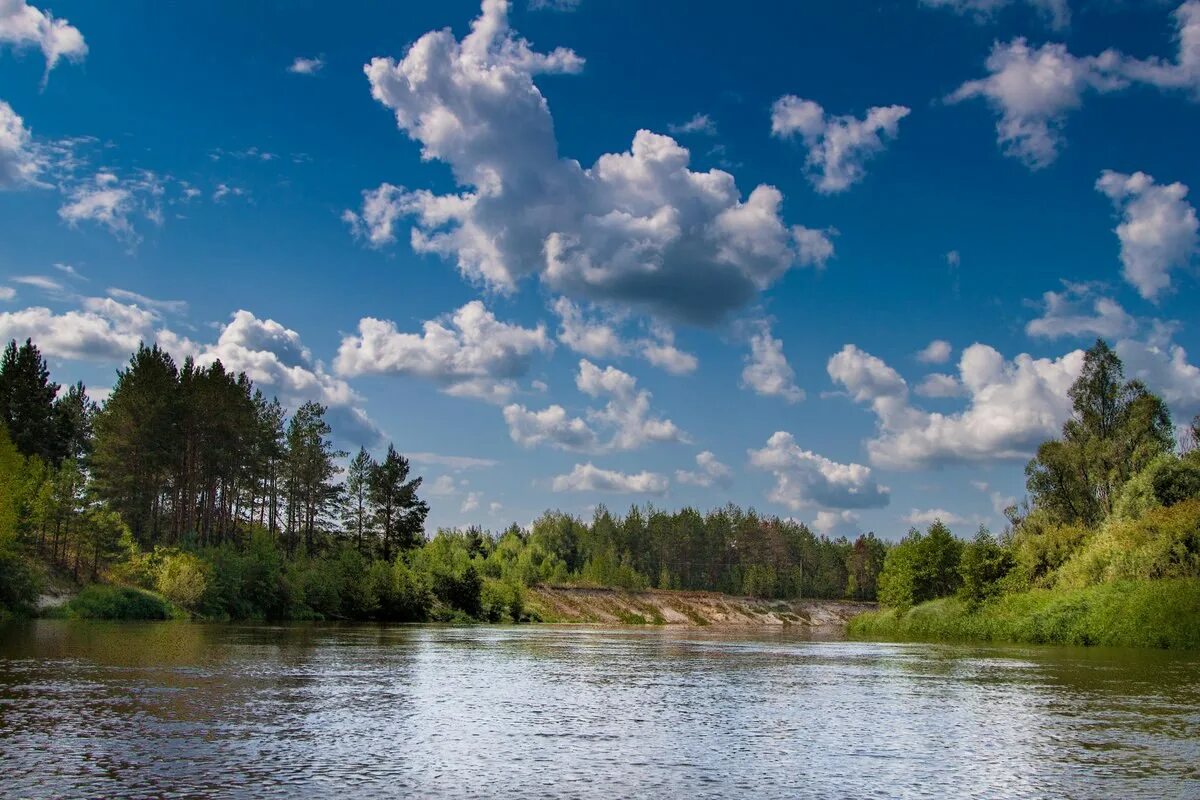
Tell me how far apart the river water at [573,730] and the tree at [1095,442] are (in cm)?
6791

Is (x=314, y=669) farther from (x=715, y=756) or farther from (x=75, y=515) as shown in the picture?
(x=75, y=515)

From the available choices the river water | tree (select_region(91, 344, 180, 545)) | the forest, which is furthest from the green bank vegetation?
tree (select_region(91, 344, 180, 545))

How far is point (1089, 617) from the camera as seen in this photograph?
6675 cm

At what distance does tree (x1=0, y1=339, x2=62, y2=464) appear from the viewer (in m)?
104

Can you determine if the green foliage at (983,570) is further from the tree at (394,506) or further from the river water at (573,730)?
the tree at (394,506)

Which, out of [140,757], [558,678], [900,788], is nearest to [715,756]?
[900,788]

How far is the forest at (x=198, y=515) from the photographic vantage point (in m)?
86.1

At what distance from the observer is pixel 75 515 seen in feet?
291

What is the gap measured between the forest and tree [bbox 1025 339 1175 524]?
8204cm

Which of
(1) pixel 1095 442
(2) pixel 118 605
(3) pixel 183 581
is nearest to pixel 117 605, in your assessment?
(2) pixel 118 605

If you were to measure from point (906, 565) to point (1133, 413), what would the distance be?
29.7 m

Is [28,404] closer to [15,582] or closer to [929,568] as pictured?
[15,582]

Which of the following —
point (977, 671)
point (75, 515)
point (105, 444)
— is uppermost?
point (105, 444)

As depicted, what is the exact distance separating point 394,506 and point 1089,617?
107 m
